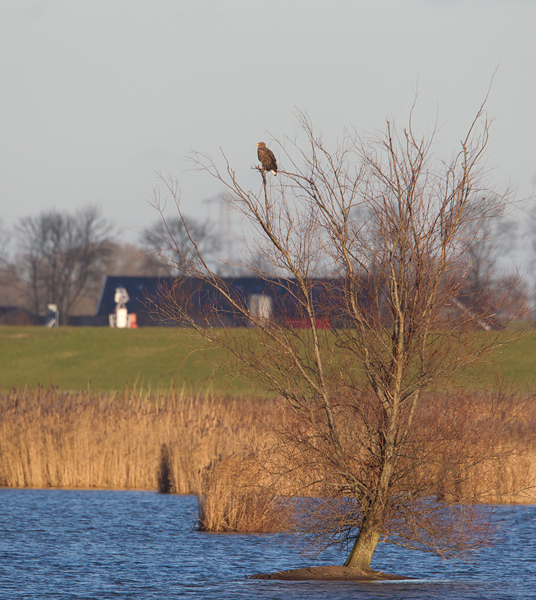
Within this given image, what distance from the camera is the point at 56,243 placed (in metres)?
89.5

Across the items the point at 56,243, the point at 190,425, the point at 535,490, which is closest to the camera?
the point at 535,490

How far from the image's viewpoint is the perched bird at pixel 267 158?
11.0 m

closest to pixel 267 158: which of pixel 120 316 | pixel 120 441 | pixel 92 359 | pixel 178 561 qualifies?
pixel 178 561

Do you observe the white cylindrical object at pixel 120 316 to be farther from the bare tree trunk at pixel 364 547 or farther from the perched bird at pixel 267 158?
the bare tree trunk at pixel 364 547

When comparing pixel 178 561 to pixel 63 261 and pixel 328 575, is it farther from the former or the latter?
pixel 63 261

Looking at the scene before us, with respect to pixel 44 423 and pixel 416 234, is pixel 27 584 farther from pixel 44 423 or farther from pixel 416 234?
pixel 44 423

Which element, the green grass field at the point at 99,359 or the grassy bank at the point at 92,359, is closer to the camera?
the green grass field at the point at 99,359

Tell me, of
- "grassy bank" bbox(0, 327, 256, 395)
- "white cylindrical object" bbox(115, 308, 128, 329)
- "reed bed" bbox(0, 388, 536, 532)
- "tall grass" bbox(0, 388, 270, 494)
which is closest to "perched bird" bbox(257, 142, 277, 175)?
"reed bed" bbox(0, 388, 536, 532)

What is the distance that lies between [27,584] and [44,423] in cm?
845

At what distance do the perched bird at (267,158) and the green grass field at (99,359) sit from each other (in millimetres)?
34860

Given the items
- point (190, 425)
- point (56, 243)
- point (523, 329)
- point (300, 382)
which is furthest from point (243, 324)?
point (56, 243)

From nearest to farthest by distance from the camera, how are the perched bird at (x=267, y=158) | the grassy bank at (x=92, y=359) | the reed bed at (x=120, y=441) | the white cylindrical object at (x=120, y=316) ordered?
the perched bird at (x=267, y=158)
the reed bed at (x=120, y=441)
the grassy bank at (x=92, y=359)
the white cylindrical object at (x=120, y=316)

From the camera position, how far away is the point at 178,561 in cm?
1229

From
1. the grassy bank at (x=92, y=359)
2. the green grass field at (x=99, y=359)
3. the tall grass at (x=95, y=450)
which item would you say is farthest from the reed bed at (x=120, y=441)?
the grassy bank at (x=92, y=359)
